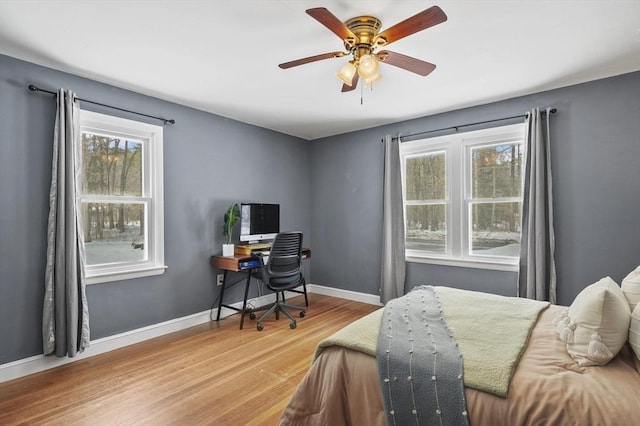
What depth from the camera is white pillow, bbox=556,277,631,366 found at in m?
1.33

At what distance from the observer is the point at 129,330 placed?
3.08 meters

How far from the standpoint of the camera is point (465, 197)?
3750 mm

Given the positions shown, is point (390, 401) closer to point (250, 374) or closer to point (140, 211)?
point (250, 374)

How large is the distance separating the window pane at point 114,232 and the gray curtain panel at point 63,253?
0.36 meters

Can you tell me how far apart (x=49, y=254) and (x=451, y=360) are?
9.69 feet

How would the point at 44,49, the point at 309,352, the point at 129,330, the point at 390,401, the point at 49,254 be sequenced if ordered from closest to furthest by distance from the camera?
1. the point at 390,401
2. the point at 44,49
3. the point at 49,254
4. the point at 309,352
5. the point at 129,330

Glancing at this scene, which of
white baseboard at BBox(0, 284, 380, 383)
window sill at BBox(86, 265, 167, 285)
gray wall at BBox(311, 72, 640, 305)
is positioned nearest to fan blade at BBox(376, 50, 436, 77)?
gray wall at BBox(311, 72, 640, 305)

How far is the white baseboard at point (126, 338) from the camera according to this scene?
2.45 metres

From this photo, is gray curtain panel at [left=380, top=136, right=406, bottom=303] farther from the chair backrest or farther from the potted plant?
the potted plant

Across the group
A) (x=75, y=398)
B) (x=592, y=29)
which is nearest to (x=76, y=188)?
(x=75, y=398)

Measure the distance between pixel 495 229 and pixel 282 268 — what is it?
94.9 inches

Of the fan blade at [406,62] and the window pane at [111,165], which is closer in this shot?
the fan blade at [406,62]

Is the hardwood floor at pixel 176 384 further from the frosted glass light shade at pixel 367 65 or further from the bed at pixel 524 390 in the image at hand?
the frosted glass light shade at pixel 367 65

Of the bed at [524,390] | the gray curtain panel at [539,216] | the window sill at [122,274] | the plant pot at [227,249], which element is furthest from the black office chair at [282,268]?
the gray curtain panel at [539,216]
